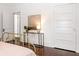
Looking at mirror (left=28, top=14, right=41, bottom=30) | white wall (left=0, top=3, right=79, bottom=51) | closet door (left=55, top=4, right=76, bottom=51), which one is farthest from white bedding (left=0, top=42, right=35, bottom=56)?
mirror (left=28, top=14, right=41, bottom=30)

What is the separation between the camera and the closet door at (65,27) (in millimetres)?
3633

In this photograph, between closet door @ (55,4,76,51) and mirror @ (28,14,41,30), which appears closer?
closet door @ (55,4,76,51)

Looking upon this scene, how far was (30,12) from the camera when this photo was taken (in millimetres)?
4434

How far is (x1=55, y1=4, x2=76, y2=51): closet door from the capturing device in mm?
3633

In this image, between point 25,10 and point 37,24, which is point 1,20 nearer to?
point 25,10

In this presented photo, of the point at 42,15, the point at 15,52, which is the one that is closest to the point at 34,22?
the point at 42,15

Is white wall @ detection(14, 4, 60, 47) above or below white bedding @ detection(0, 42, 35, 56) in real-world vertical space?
above

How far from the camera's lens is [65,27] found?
385 cm

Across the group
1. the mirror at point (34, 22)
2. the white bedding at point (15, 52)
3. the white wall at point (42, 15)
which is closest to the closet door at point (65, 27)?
the white wall at point (42, 15)

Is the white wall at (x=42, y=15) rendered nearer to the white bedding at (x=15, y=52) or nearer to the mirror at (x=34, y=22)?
the mirror at (x=34, y=22)

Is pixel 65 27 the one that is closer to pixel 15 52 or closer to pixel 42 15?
pixel 42 15

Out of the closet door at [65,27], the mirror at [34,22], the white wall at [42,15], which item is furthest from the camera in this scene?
the mirror at [34,22]

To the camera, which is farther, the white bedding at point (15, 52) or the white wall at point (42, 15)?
the white wall at point (42, 15)

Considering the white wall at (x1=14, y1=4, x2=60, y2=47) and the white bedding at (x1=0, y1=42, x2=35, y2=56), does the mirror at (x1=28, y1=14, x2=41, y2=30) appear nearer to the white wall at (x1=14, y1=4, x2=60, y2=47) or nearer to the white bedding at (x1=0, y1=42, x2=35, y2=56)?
the white wall at (x1=14, y1=4, x2=60, y2=47)
